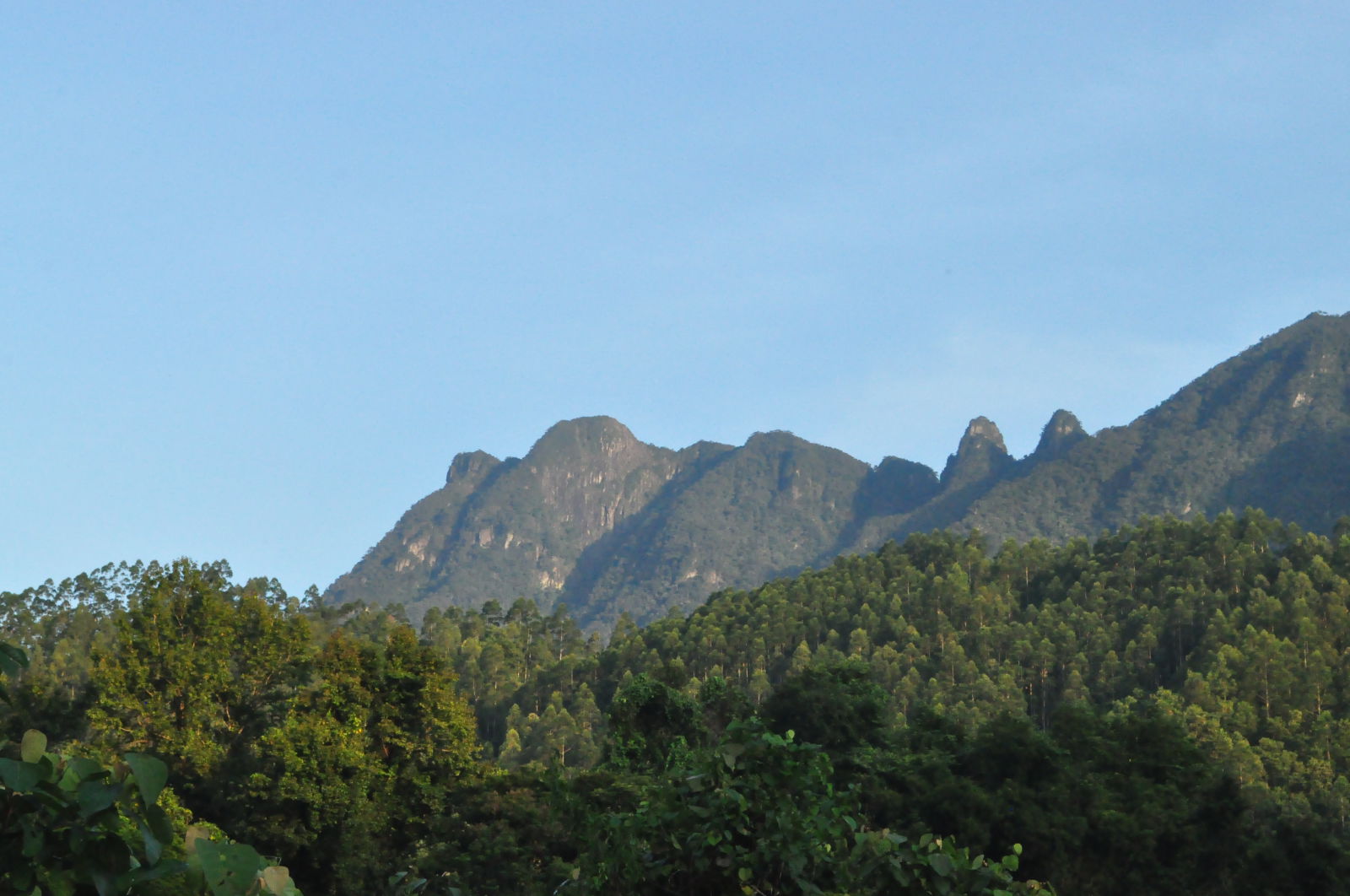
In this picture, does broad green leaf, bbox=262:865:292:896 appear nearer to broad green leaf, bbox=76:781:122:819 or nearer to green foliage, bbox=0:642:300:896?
green foliage, bbox=0:642:300:896

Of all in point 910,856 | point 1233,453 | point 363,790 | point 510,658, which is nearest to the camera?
point 910,856

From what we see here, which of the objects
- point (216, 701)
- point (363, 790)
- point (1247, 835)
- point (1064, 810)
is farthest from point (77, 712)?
point (1247, 835)

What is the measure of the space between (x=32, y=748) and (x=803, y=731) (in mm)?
31941

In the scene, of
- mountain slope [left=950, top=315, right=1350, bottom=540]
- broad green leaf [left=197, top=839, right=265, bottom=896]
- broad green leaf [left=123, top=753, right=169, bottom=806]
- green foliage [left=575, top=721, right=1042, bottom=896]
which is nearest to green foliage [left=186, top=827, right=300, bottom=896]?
broad green leaf [left=197, top=839, right=265, bottom=896]

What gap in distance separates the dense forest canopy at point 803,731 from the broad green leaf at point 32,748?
237 centimetres

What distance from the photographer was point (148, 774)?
2227 mm

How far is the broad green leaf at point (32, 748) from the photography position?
2365 millimetres

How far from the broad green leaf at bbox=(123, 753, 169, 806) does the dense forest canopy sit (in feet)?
7.81

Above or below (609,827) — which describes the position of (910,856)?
below

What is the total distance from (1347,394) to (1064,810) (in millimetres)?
171817

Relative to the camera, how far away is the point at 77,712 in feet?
97.5

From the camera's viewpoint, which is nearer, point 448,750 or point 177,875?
point 177,875

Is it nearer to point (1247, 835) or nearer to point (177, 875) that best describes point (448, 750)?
point (1247, 835)

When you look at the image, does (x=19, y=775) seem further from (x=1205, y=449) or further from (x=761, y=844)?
(x=1205, y=449)
